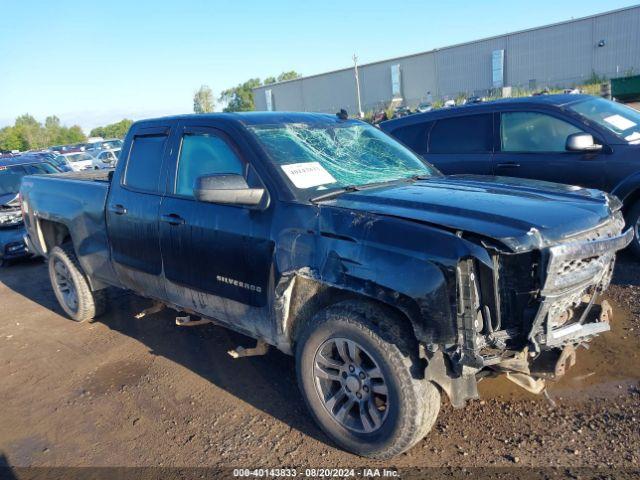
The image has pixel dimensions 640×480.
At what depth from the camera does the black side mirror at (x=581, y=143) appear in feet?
17.6

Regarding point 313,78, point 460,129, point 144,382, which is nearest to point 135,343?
point 144,382

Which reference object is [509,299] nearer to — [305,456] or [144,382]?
[305,456]

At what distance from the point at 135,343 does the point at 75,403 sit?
39.9 inches

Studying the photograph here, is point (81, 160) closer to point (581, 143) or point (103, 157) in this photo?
point (103, 157)

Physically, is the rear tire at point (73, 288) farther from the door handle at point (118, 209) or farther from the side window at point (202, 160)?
the side window at point (202, 160)

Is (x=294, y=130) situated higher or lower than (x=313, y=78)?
lower

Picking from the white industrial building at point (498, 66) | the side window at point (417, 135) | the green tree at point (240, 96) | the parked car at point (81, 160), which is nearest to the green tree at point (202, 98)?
the green tree at point (240, 96)

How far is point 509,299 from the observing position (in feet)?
8.52

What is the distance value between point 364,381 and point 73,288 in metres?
3.87

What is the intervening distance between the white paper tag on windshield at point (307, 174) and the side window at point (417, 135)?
3.64 meters

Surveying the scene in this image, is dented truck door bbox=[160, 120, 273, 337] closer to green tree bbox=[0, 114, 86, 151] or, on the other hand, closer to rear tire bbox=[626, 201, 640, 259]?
rear tire bbox=[626, 201, 640, 259]

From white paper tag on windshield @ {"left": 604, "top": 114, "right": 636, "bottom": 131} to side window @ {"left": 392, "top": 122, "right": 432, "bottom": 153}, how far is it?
2.07 metres

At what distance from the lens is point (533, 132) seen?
5949 millimetres

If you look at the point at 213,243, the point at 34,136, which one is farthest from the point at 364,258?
the point at 34,136
